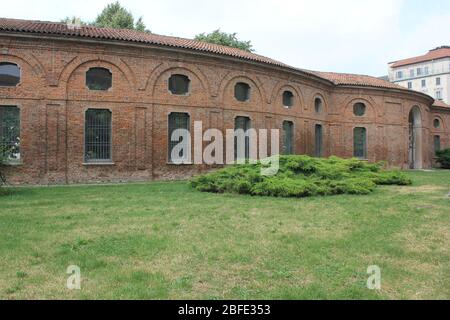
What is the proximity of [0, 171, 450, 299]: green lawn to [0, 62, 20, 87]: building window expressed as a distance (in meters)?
8.96

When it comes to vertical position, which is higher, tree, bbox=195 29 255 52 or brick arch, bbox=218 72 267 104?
tree, bbox=195 29 255 52

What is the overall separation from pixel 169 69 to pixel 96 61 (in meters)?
3.53

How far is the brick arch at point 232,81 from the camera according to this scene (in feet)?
69.6

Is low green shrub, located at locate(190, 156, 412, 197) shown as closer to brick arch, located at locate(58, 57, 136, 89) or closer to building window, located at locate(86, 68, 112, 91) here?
brick arch, located at locate(58, 57, 136, 89)

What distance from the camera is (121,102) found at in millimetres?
18672

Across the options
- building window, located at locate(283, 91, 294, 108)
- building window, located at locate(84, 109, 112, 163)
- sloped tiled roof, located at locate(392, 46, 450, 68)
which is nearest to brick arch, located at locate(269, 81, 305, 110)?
building window, located at locate(283, 91, 294, 108)

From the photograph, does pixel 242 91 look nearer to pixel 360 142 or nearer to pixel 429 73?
pixel 360 142

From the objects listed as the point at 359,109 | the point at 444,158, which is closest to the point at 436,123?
the point at 444,158

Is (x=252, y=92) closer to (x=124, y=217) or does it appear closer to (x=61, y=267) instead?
(x=124, y=217)

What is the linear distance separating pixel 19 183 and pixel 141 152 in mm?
5443

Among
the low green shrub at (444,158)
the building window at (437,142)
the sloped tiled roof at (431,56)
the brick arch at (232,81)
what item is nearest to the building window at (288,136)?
the brick arch at (232,81)

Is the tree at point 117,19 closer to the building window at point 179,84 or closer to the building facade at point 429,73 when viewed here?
the building window at point 179,84

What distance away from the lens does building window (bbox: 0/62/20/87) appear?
17250 millimetres

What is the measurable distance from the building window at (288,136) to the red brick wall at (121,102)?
716 millimetres
